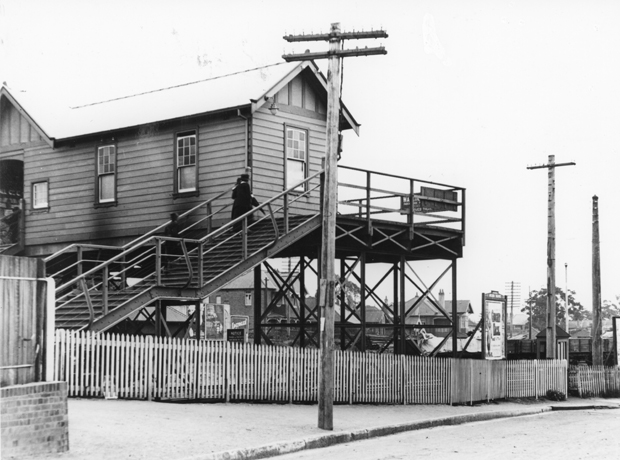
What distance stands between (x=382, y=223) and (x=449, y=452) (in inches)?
458

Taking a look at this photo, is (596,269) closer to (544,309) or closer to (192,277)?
(192,277)

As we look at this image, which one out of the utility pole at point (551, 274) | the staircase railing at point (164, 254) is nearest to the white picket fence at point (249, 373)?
the staircase railing at point (164, 254)

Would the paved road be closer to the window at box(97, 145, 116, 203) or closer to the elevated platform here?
the elevated platform

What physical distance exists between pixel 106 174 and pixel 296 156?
5813mm

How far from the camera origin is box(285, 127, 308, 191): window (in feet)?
80.5

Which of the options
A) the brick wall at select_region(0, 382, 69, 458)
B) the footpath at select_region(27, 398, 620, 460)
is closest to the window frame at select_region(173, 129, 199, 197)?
the footpath at select_region(27, 398, 620, 460)

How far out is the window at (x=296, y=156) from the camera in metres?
24.5

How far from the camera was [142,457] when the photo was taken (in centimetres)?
1151

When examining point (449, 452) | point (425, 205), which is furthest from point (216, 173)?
point (449, 452)

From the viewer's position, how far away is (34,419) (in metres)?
10.9

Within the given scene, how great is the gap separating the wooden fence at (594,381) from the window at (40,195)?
18456 millimetres

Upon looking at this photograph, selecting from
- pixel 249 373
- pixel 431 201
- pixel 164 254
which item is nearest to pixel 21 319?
pixel 164 254

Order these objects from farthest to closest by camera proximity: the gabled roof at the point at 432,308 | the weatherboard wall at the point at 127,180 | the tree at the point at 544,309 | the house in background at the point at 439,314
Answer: the tree at the point at 544,309, the gabled roof at the point at 432,308, the house in background at the point at 439,314, the weatherboard wall at the point at 127,180

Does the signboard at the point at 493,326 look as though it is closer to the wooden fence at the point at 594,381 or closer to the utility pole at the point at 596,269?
the wooden fence at the point at 594,381
